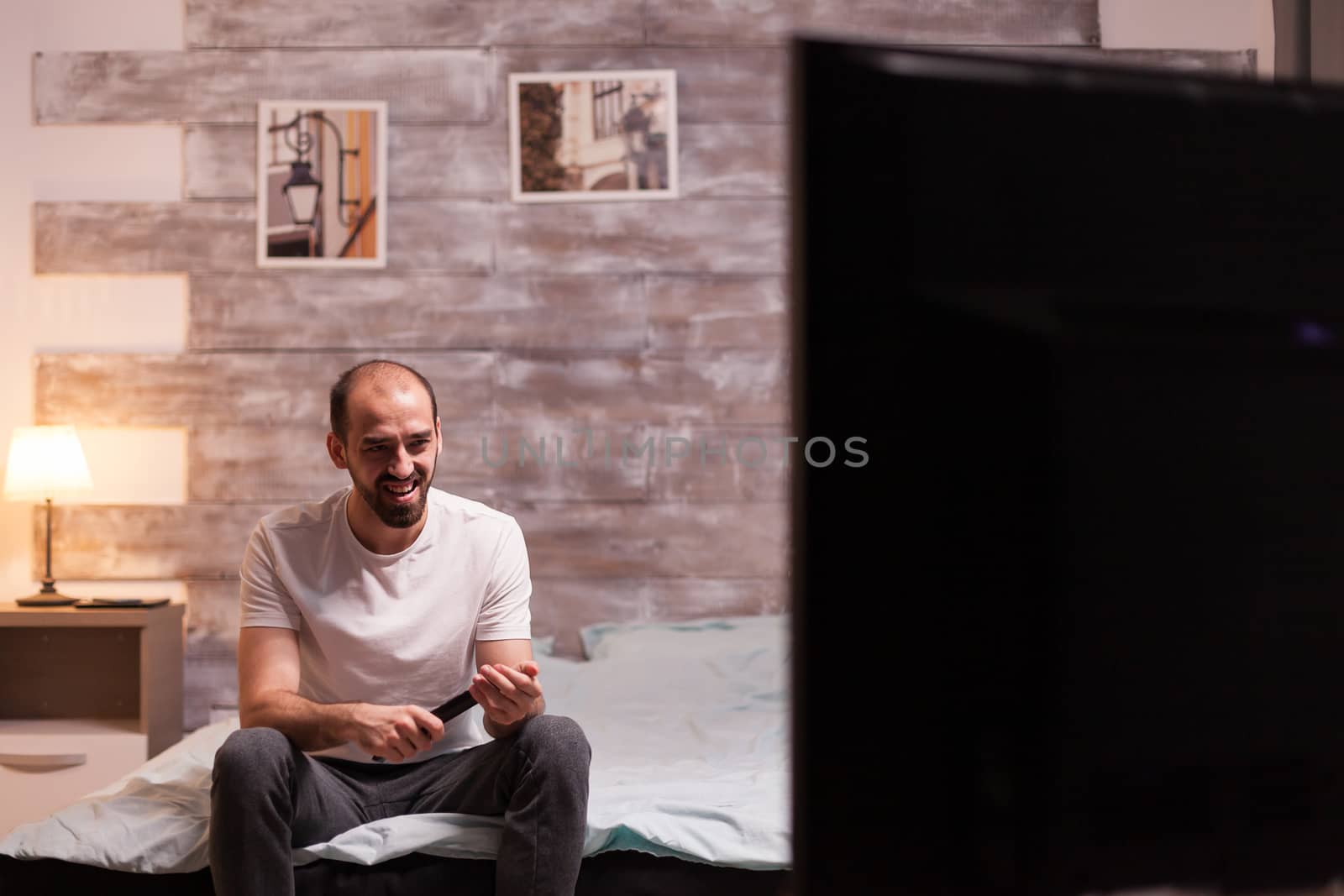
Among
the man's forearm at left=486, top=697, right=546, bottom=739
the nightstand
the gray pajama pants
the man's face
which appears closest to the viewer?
the gray pajama pants

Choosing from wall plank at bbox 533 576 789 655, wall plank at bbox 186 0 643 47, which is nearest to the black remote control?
wall plank at bbox 533 576 789 655

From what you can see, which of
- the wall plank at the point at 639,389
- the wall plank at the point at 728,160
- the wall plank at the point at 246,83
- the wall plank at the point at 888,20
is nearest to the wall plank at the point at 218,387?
the wall plank at the point at 639,389

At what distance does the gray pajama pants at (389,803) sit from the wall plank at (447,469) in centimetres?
147

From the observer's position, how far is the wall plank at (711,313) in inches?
A: 118

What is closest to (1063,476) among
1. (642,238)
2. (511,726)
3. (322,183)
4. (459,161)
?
(511,726)

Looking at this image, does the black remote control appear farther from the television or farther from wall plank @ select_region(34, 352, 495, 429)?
wall plank @ select_region(34, 352, 495, 429)

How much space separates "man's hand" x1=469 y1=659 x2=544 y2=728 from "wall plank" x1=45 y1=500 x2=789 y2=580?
1548 mm

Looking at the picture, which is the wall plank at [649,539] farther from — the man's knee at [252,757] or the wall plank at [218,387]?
the man's knee at [252,757]

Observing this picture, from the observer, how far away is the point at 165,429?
2963mm

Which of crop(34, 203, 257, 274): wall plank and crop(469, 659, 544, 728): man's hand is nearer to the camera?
crop(469, 659, 544, 728): man's hand

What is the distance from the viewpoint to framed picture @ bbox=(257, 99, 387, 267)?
2982 mm

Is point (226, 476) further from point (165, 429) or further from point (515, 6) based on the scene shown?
point (515, 6)

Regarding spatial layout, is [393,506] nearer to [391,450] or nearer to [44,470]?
[391,450]

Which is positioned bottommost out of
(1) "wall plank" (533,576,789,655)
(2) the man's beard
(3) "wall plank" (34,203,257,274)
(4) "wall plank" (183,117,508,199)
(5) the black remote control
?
(1) "wall plank" (533,576,789,655)
